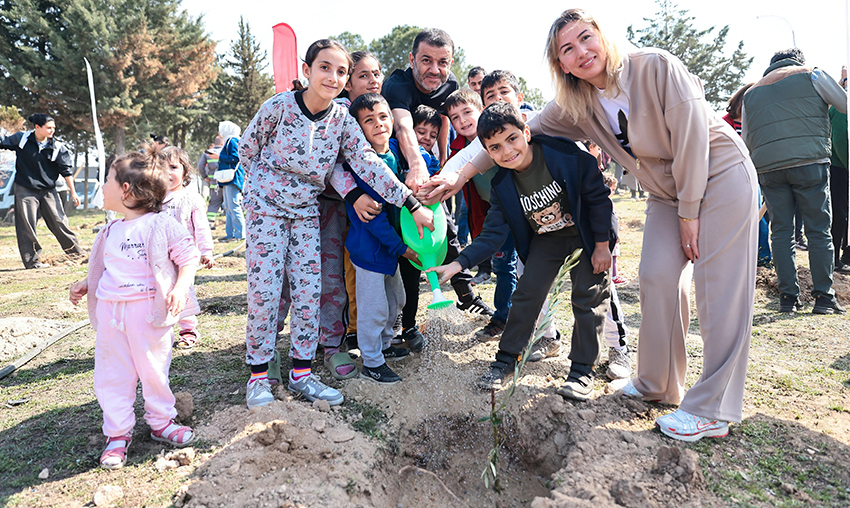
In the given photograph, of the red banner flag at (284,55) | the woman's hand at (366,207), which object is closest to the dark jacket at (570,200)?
the woman's hand at (366,207)

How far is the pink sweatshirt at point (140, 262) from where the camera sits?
88.6 inches

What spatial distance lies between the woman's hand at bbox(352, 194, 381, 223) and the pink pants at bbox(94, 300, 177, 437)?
114 cm

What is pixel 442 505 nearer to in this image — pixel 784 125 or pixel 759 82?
pixel 784 125

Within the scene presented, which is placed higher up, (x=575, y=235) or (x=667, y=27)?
(x=667, y=27)

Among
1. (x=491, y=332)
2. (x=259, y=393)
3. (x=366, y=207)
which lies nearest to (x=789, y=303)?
(x=491, y=332)

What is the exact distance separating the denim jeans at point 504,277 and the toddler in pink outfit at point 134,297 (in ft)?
6.84

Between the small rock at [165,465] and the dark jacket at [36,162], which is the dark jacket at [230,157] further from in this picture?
the small rock at [165,465]

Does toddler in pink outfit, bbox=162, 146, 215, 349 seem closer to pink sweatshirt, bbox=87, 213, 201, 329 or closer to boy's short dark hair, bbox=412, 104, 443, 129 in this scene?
pink sweatshirt, bbox=87, 213, 201, 329

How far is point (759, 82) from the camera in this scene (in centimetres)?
460

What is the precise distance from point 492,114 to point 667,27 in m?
37.2

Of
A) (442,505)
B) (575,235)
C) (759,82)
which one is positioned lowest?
(442,505)

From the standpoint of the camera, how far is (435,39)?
3432 millimetres

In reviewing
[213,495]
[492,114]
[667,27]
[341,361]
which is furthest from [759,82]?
[667,27]

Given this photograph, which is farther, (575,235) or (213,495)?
(575,235)
